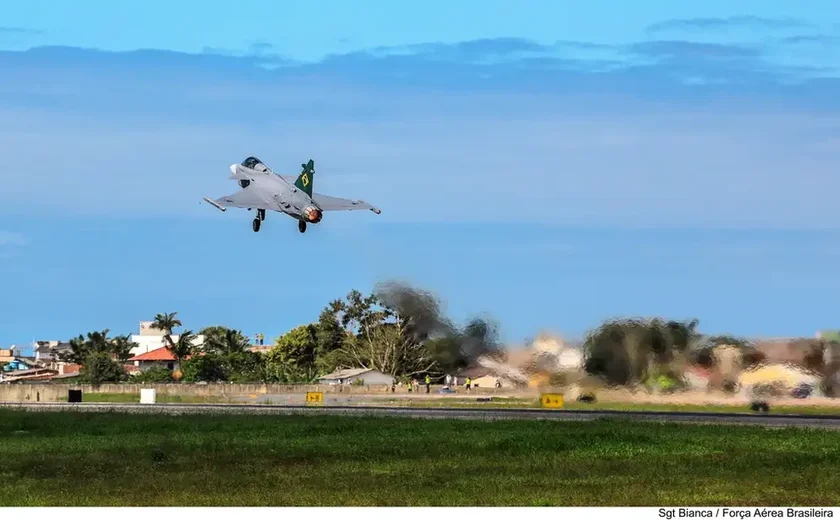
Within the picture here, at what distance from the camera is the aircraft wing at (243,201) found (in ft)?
224

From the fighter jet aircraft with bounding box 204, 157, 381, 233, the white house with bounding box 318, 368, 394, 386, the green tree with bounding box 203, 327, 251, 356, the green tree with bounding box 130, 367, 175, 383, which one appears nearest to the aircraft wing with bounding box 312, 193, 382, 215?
the fighter jet aircraft with bounding box 204, 157, 381, 233

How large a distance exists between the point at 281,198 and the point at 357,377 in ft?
189

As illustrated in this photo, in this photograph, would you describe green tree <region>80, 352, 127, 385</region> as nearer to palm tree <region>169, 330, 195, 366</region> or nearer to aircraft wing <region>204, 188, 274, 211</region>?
palm tree <region>169, 330, 195, 366</region>

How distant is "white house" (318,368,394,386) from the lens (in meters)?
113

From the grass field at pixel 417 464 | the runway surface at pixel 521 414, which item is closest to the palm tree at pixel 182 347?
the runway surface at pixel 521 414

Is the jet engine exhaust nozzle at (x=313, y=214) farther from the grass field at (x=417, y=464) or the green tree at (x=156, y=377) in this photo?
the green tree at (x=156, y=377)

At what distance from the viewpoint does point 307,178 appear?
67.1 metres

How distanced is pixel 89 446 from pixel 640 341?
89.3 ft

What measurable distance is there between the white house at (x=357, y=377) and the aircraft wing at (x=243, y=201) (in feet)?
136

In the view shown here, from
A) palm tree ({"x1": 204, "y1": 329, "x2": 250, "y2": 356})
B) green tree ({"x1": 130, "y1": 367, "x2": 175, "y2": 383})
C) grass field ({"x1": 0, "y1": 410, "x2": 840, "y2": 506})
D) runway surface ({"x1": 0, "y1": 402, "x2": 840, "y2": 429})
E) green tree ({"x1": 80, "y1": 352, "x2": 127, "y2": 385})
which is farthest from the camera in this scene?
palm tree ({"x1": 204, "y1": 329, "x2": 250, "y2": 356})

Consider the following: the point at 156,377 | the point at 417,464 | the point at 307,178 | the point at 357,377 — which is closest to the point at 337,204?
the point at 307,178

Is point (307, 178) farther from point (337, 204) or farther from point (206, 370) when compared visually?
point (206, 370)

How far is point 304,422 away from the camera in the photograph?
75.1m
